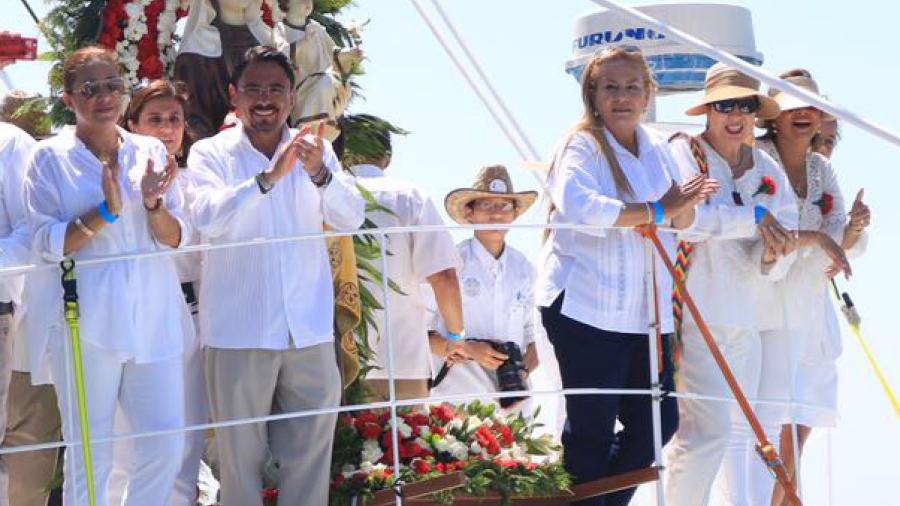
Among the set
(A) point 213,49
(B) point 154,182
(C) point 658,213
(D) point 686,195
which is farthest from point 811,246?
(B) point 154,182

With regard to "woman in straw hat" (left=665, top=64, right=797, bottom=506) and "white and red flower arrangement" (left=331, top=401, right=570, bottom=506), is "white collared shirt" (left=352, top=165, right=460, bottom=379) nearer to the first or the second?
"white and red flower arrangement" (left=331, top=401, right=570, bottom=506)

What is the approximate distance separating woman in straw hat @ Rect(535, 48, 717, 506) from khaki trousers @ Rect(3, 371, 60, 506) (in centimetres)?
212

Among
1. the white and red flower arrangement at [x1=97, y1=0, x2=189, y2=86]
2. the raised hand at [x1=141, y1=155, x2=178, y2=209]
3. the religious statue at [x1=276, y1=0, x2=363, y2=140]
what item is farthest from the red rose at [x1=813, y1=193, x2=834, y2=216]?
the raised hand at [x1=141, y1=155, x2=178, y2=209]

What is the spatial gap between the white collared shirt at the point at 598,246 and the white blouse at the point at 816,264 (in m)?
1.33

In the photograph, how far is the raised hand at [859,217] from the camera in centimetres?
981

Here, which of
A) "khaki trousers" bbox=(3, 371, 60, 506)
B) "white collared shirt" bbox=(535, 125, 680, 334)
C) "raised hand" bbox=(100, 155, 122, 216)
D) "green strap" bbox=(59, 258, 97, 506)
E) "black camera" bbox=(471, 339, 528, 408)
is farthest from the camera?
"black camera" bbox=(471, 339, 528, 408)

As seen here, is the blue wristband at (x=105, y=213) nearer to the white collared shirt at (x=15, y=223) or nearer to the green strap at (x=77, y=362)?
the green strap at (x=77, y=362)

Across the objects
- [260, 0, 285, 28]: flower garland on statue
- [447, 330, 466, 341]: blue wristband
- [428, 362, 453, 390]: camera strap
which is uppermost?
[260, 0, 285, 28]: flower garland on statue

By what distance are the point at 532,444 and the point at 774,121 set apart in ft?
6.95

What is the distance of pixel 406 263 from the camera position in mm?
9695

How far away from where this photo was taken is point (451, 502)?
27.2ft

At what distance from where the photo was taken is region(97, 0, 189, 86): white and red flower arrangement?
9914mm

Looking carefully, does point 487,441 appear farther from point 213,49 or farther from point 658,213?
point 213,49

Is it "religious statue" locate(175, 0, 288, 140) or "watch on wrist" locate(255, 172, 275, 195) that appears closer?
"watch on wrist" locate(255, 172, 275, 195)
